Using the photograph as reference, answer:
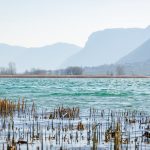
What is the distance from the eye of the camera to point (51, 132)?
18656mm

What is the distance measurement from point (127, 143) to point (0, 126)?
7.94 metres

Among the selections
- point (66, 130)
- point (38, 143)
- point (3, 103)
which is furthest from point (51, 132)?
point (3, 103)

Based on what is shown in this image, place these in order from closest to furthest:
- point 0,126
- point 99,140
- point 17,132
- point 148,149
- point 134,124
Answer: point 148,149 → point 99,140 → point 17,132 → point 0,126 → point 134,124

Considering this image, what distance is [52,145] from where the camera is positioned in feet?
50.2

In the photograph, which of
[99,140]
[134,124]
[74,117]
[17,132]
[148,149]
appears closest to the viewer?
[148,149]

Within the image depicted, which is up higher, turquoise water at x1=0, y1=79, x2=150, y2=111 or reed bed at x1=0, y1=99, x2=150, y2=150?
reed bed at x1=0, y1=99, x2=150, y2=150

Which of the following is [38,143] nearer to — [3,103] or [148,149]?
[148,149]

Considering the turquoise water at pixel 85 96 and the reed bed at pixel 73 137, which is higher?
the reed bed at pixel 73 137

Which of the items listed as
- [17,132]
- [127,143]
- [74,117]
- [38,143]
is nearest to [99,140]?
[127,143]

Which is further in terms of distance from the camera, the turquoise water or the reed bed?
the turquoise water

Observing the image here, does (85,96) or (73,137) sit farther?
(85,96)

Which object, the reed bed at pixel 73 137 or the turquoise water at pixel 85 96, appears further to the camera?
the turquoise water at pixel 85 96

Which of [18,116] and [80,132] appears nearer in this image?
→ [80,132]

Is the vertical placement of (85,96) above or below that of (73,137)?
below
